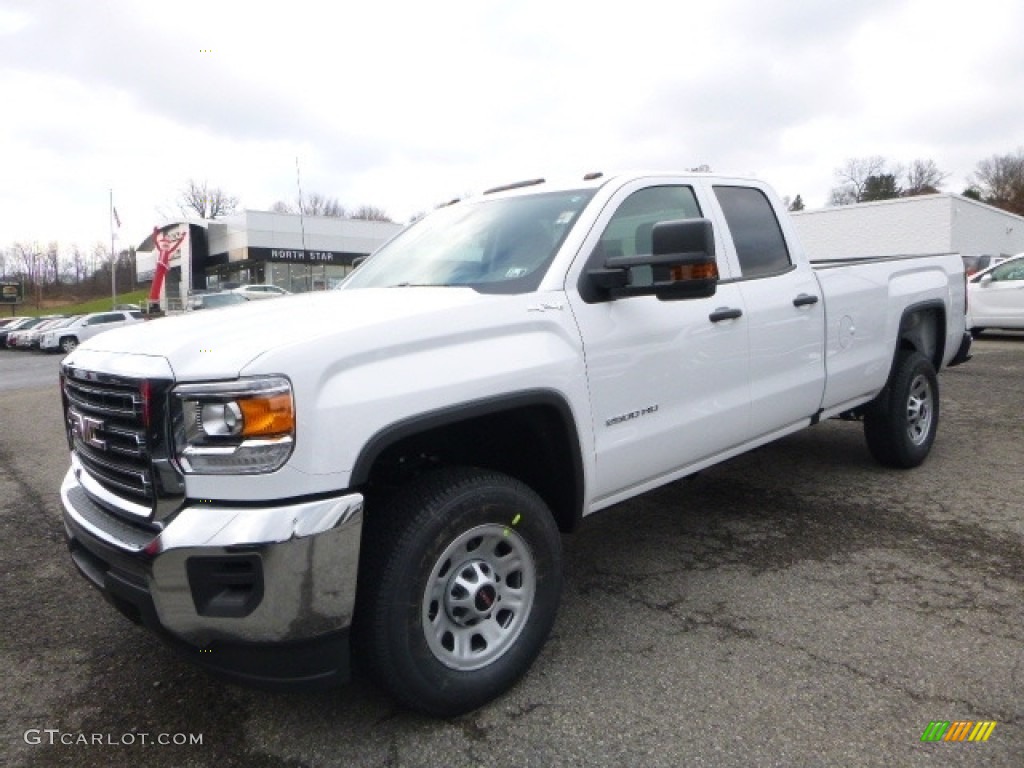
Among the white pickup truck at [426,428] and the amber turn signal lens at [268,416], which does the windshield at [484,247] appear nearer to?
the white pickup truck at [426,428]

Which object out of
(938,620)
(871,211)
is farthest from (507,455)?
(871,211)

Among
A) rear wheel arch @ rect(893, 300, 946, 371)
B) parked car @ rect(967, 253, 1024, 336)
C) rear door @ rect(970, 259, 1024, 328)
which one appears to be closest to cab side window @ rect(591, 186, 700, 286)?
rear wheel arch @ rect(893, 300, 946, 371)

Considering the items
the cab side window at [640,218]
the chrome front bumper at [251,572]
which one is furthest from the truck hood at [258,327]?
the cab side window at [640,218]

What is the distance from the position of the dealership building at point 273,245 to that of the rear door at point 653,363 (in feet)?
127

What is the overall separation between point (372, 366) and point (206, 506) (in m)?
0.63

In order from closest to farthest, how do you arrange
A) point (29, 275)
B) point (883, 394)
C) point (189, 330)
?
point (189, 330) < point (883, 394) < point (29, 275)

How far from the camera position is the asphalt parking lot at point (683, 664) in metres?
2.46

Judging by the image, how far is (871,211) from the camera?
1312 inches

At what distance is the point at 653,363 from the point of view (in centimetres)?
323

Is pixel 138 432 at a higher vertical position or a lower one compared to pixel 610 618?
higher

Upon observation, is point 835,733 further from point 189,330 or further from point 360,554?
point 189,330

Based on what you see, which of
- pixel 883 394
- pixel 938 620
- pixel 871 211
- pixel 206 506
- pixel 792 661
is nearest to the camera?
pixel 206 506

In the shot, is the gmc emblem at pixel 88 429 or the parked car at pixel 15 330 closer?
the gmc emblem at pixel 88 429

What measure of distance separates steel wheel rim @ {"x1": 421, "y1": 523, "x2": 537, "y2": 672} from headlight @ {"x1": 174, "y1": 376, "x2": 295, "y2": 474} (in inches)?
26.2
